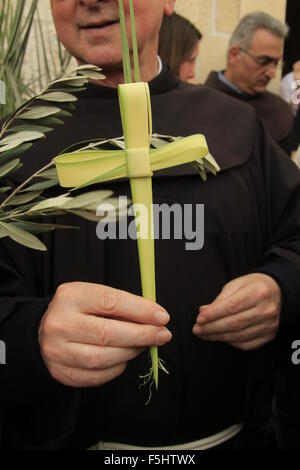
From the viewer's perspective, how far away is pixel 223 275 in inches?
40.5

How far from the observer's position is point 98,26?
901 mm

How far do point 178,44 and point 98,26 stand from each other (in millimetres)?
1056

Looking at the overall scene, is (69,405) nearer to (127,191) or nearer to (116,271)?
(116,271)

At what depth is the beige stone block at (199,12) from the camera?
203cm

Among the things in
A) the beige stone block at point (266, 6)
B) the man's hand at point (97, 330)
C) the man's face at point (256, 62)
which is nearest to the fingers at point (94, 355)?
the man's hand at point (97, 330)

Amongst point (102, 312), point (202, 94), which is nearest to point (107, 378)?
point (102, 312)

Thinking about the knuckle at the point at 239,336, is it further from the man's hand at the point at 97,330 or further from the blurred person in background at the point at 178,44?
the blurred person in background at the point at 178,44

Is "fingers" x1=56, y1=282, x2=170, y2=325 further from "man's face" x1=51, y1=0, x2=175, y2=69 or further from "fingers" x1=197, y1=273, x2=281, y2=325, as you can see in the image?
"man's face" x1=51, y1=0, x2=175, y2=69

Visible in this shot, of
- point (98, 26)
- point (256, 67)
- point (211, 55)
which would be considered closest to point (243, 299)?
point (98, 26)

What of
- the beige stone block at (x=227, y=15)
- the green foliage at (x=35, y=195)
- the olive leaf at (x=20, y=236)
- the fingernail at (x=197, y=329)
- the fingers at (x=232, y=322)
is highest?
the beige stone block at (x=227, y=15)

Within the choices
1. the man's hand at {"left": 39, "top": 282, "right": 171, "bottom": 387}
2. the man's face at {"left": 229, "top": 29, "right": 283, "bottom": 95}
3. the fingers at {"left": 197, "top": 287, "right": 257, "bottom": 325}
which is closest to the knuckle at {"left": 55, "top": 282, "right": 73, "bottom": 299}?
the man's hand at {"left": 39, "top": 282, "right": 171, "bottom": 387}

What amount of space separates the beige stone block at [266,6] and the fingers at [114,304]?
6.87 feet

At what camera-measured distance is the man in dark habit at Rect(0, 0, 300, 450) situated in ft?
2.93
